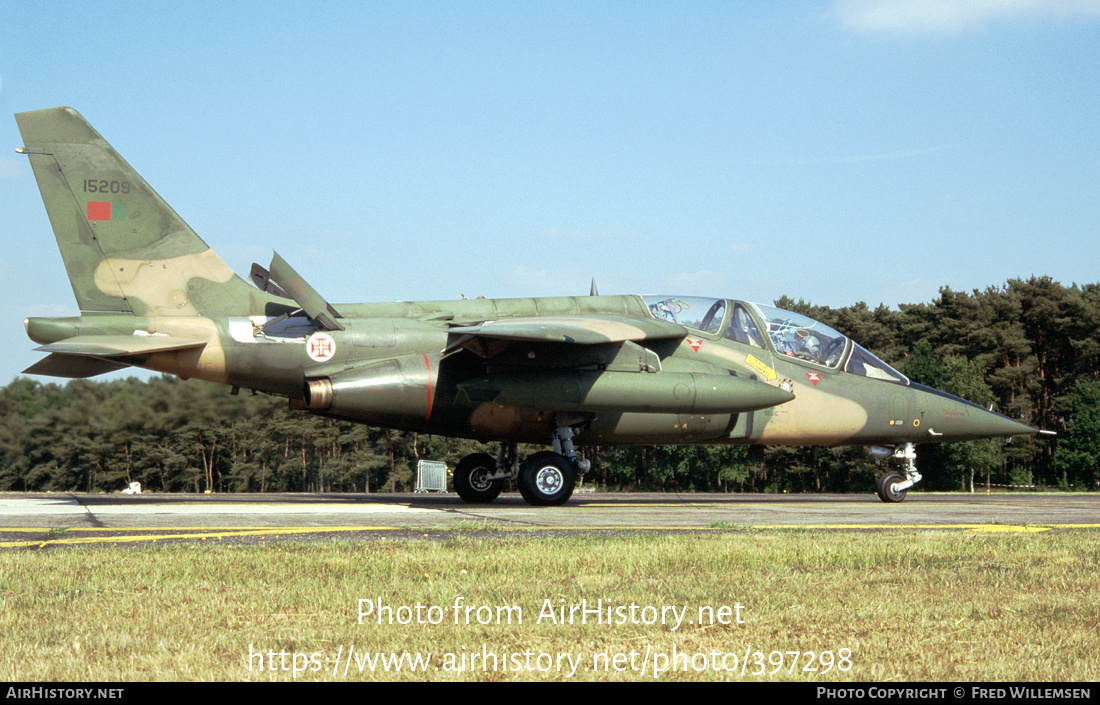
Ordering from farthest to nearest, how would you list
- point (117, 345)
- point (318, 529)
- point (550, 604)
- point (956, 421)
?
point (956, 421) → point (117, 345) → point (318, 529) → point (550, 604)

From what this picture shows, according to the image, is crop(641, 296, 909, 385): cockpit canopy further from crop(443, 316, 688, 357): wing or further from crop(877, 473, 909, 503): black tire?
crop(877, 473, 909, 503): black tire

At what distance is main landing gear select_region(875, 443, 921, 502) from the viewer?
17453 millimetres

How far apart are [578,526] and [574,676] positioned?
6.74 metres

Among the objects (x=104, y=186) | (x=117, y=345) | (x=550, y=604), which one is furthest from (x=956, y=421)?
(x=104, y=186)

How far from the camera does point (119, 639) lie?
4758 millimetres

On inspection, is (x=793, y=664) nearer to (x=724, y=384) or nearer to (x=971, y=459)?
(x=724, y=384)

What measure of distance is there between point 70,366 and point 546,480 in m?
7.52

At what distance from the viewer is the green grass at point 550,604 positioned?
440cm

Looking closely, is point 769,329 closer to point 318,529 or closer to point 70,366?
point 318,529

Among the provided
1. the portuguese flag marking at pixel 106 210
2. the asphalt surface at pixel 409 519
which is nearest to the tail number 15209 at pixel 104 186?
the portuguese flag marking at pixel 106 210

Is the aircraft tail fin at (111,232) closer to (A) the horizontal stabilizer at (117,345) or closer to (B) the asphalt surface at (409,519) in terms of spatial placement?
(A) the horizontal stabilizer at (117,345)

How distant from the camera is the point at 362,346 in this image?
1491cm
